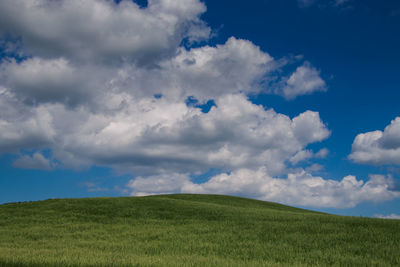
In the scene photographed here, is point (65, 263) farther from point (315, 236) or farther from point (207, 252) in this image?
point (315, 236)

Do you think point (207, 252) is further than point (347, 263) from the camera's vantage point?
Yes

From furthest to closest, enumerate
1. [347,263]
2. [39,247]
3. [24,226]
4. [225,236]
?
[24,226]
[225,236]
[39,247]
[347,263]

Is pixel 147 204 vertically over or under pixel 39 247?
over

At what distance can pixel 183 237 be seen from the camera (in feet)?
69.5

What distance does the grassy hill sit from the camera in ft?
50.4

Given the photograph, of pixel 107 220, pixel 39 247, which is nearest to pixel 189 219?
pixel 107 220

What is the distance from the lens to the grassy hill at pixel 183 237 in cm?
1536

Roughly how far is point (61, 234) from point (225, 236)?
1194 centimetres

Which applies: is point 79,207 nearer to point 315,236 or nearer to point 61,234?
point 61,234

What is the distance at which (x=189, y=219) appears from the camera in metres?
28.1

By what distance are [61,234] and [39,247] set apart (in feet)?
13.6

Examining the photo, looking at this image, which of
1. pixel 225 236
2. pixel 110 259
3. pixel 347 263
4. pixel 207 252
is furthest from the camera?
pixel 225 236

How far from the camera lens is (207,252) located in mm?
17547

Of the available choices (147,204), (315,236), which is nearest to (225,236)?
(315,236)
